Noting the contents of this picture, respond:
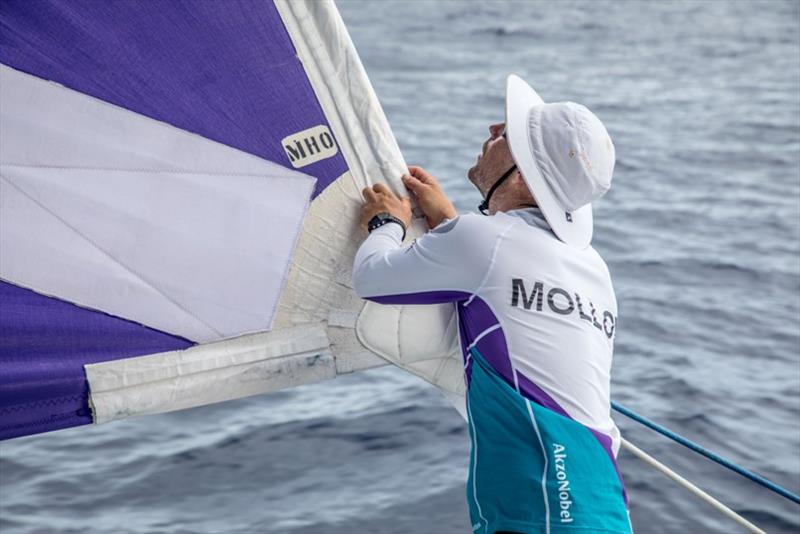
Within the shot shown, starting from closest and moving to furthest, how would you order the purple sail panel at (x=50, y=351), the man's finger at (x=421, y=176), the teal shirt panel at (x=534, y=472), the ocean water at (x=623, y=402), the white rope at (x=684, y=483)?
the teal shirt panel at (x=534, y=472)
the purple sail panel at (x=50, y=351)
the man's finger at (x=421, y=176)
the white rope at (x=684, y=483)
the ocean water at (x=623, y=402)

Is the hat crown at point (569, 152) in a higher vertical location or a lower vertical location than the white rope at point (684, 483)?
higher

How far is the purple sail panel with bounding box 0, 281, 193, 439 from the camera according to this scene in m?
2.44

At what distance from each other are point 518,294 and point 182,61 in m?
0.81

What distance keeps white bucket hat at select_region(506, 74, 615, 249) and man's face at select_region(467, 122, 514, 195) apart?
73 millimetres

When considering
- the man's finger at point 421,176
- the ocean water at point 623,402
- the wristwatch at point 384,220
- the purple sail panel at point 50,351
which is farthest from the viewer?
the ocean water at point 623,402

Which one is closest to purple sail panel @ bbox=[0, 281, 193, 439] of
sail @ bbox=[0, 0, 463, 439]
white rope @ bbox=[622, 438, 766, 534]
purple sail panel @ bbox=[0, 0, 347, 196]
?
sail @ bbox=[0, 0, 463, 439]

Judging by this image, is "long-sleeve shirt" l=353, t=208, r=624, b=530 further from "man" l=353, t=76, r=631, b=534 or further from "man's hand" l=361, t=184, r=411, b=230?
"man's hand" l=361, t=184, r=411, b=230

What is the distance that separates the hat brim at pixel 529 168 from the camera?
2.35 metres

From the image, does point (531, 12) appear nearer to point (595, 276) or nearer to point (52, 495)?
point (52, 495)

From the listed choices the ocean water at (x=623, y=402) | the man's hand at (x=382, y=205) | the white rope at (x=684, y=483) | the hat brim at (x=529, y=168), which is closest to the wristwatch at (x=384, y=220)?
the man's hand at (x=382, y=205)

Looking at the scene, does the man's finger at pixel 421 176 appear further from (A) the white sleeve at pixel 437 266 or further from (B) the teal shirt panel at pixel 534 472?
(B) the teal shirt panel at pixel 534 472

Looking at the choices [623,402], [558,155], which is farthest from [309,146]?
[623,402]

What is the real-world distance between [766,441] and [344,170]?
3561 millimetres

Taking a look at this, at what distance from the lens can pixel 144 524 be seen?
15.4 ft
